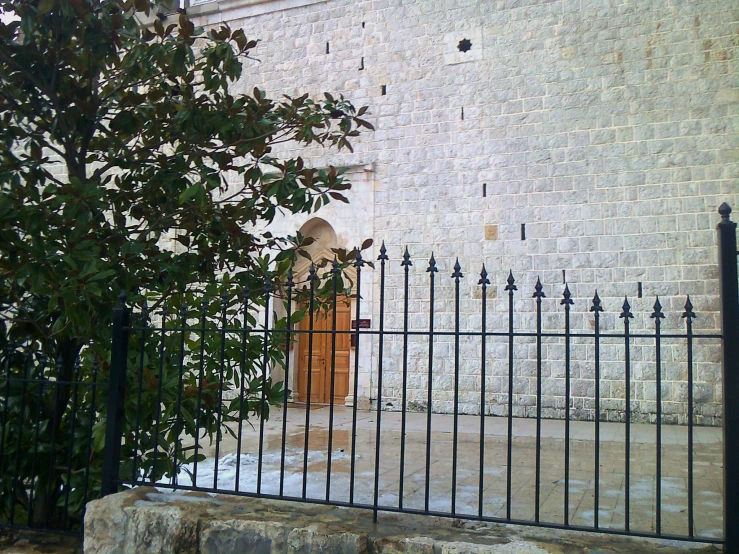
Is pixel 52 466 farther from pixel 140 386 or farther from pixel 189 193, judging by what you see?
pixel 189 193

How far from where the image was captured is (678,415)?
801 cm

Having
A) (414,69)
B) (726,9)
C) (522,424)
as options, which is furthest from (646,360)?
(414,69)

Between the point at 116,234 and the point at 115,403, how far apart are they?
0.97 meters

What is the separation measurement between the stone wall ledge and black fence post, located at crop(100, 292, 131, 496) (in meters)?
0.19

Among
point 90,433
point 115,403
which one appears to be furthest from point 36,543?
point 115,403

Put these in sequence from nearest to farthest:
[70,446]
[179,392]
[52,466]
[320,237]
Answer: [179,392] → [70,446] → [52,466] → [320,237]

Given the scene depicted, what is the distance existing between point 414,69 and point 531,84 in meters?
1.87

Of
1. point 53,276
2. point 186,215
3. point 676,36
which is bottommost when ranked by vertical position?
point 53,276

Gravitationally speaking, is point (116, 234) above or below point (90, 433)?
above

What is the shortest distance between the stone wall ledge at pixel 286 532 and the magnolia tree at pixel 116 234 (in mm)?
385

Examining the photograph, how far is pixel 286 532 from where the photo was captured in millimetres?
2537

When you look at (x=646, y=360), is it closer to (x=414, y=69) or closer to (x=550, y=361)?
(x=550, y=361)

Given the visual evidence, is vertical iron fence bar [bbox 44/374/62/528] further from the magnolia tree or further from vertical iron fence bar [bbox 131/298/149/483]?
vertical iron fence bar [bbox 131/298/149/483]

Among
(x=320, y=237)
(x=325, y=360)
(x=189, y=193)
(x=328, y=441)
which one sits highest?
(x=320, y=237)
